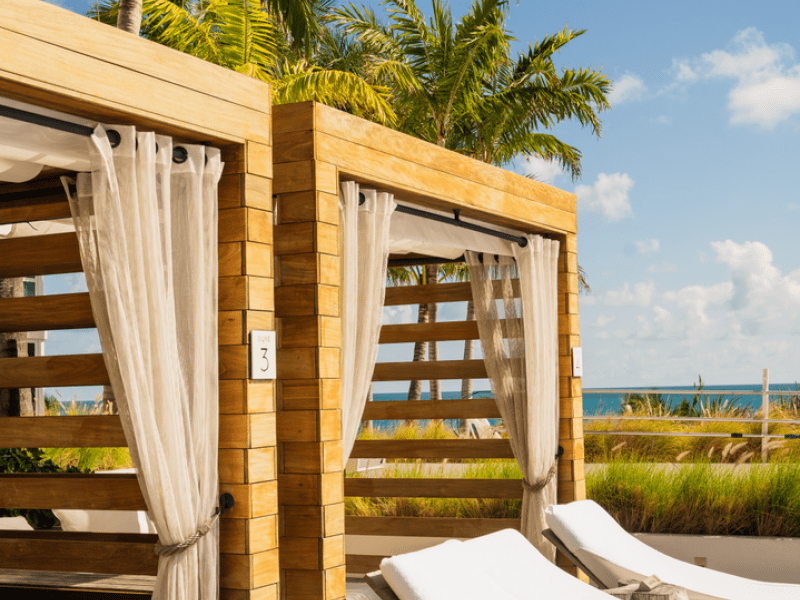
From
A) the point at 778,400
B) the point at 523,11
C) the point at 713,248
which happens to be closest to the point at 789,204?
the point at 713,248

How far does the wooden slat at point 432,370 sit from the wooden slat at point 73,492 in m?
3.01

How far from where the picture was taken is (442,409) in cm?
641

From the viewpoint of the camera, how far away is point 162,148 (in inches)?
137

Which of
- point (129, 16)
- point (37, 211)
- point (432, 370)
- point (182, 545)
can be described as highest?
point (129, 16)

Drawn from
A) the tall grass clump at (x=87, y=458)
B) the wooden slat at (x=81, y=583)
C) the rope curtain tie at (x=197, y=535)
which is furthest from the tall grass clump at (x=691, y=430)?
the rope curtain tie at (x=197, y=535)

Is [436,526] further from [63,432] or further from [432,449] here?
[63,432]

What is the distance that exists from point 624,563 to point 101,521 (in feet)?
11.1

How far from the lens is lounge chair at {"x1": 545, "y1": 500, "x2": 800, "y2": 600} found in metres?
4.40

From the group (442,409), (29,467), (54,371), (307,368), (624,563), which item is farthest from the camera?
(29,467)

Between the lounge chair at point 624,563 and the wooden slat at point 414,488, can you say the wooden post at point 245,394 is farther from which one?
the wooden slat at point 414,488

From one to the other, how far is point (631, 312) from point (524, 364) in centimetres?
4526

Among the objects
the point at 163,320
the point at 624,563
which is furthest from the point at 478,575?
the point at 163,320

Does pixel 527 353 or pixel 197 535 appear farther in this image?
pixel 527 353

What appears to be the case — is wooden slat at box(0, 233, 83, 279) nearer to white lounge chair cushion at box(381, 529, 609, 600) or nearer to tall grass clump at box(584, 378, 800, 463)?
white lounge chair cushion at box(381, 529, 609, 600)
